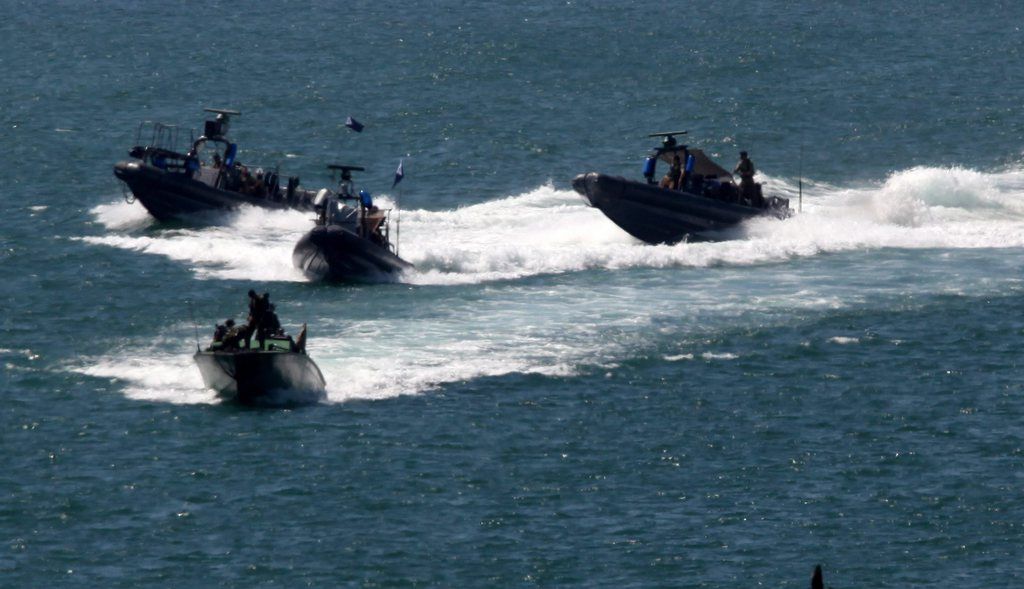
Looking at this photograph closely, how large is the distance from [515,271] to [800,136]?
32.3 meters

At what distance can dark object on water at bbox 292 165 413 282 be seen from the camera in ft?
216

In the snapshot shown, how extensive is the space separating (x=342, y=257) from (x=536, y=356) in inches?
396

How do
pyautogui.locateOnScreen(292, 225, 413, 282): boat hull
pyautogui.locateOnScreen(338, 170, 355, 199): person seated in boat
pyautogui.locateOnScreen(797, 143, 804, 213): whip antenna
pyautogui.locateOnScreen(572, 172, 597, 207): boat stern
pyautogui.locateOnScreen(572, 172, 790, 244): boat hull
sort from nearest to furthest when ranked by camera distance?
pyautogui.locateOnScreen(292, 225, 413, 282): boat hull < pyautogui.locateOnScreen(338, 170, 355, 199): person seated in boat < pyautogui.locateOnScreen(572, 172, 790, 244): boat hull < pyautogui.locateOnScreen(572, 172, 597, 207): boat stern < pyautogui.locateOnScreen(797, 143, 804, 213): whip antenna

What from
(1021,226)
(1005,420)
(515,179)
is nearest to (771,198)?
(1021,226)

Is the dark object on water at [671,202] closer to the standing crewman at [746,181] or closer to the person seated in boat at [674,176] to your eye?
the person seated in boat at [674,176]

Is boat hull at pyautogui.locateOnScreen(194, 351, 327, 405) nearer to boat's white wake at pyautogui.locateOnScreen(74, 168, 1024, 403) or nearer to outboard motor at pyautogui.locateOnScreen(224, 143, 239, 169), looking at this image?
boat's white wake at pyautogui.locateOnScreen(74, 168, 1024, 403)

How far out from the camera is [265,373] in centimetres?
5297

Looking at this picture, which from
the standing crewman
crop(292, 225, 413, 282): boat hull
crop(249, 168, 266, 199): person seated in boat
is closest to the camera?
crop(292, 225, 413, 282): boat hull

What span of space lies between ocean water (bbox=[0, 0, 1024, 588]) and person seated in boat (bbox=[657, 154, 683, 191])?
219 cm

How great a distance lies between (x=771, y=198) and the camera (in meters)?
75.1

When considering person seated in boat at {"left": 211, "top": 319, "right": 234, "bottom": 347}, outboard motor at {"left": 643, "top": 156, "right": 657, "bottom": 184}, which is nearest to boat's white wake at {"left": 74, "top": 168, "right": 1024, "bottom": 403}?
person seated in boat at {"left": 211, "top": 319, "right": 234, "bottom": 347}

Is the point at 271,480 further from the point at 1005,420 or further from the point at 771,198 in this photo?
the point at 771,198

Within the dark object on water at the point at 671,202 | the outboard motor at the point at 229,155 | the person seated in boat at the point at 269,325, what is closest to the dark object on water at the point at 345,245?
the dark object on water at the point at 671,202

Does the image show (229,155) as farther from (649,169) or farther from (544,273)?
(544,273)
